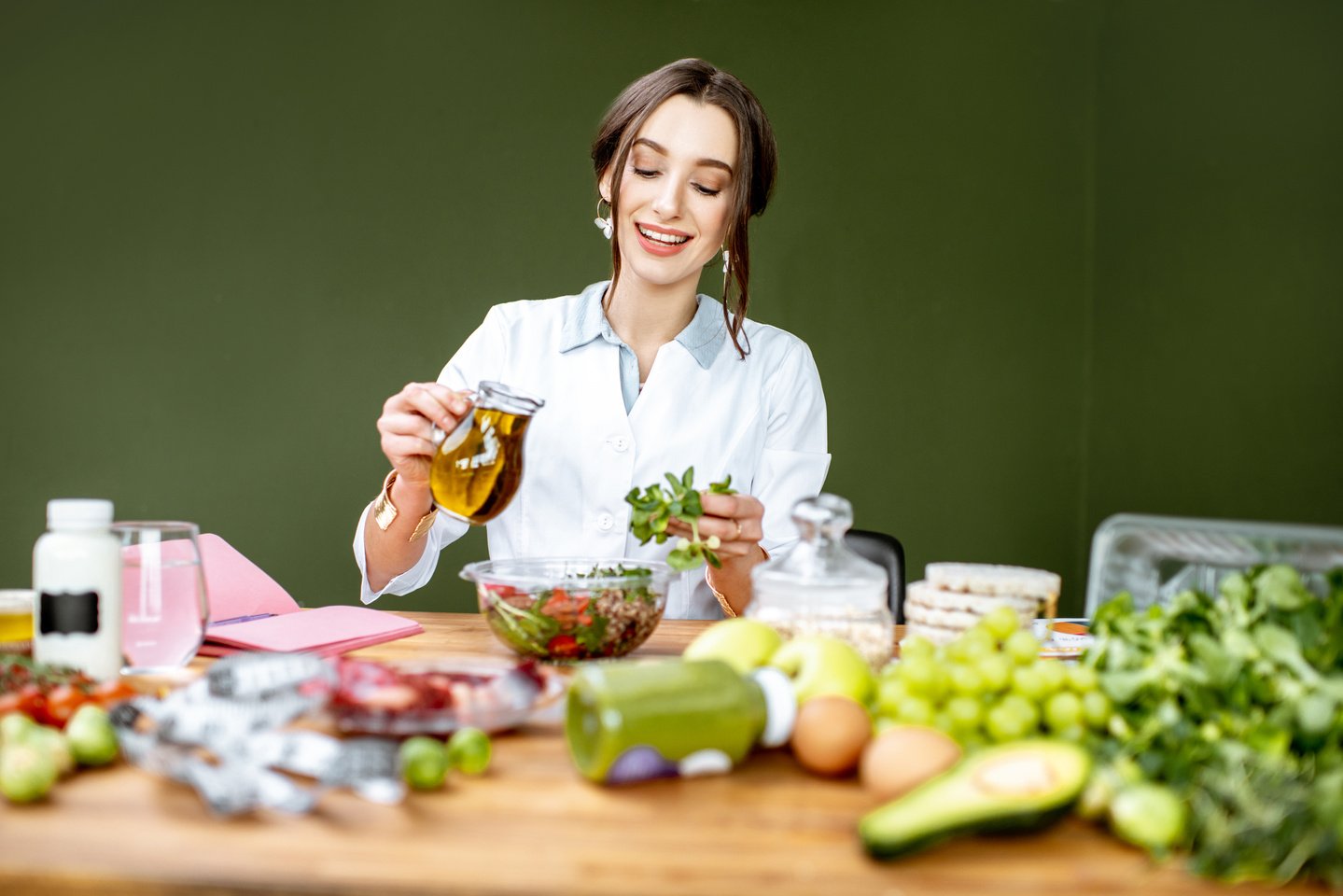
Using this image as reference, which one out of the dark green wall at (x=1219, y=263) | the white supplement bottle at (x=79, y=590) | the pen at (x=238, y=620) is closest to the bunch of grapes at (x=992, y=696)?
the white supplement bottle at (x=79, y=590)

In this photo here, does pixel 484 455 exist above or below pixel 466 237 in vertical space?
below

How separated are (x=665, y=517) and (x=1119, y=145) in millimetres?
2871

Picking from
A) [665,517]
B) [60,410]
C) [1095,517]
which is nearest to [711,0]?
[1095,517]

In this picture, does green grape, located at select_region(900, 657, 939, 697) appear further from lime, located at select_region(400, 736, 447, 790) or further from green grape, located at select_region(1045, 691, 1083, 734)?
lime, located at select_region(400, 736, 447, 790)

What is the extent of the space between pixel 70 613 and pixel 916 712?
2.66 feet

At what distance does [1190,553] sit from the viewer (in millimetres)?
932

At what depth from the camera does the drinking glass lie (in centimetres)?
104

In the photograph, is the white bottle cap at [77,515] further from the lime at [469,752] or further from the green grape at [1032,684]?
the green grape at [1032,684]

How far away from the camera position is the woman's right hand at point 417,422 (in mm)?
1328

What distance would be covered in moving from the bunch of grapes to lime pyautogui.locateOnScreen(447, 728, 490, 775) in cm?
32

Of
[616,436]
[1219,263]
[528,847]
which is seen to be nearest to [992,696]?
[528,847]

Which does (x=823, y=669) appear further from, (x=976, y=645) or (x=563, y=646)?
(x=563, y=646)

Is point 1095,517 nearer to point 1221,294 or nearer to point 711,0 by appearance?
point 1221,294

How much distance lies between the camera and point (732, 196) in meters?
1.87
